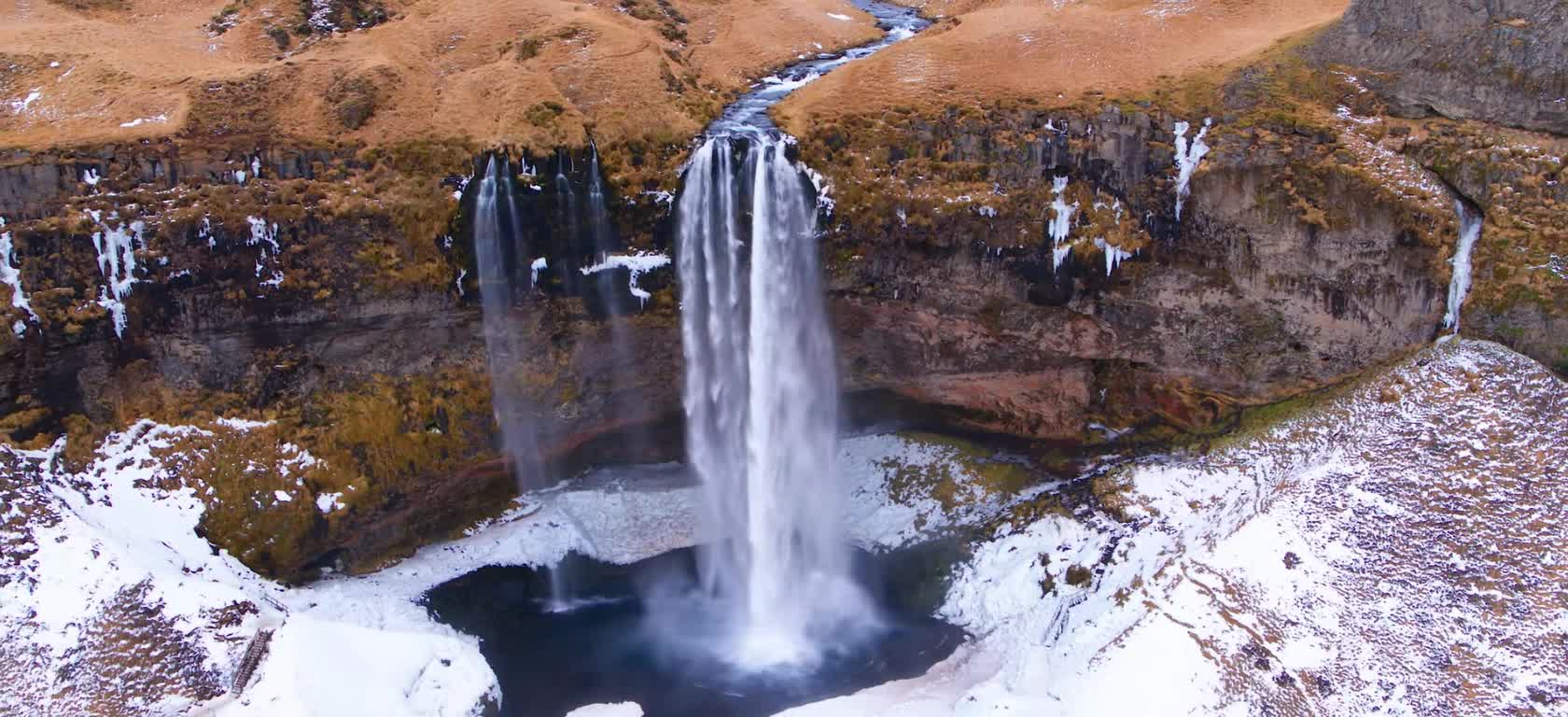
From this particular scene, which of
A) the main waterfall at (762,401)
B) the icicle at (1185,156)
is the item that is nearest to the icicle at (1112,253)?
the icicle at (1185,156)

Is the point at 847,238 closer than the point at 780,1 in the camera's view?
Yes

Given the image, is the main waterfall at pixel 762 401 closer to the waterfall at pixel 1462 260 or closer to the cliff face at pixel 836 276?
the cliff face at pixel 836 276

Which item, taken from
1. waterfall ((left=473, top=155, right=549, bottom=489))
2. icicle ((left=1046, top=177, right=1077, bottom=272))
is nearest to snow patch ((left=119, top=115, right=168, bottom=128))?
waterfall ((left=473, top=155, right=549, bottom=489))

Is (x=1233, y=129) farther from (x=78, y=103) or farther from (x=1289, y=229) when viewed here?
(x=78, y=103)

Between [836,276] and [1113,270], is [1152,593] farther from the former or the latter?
[836,276]

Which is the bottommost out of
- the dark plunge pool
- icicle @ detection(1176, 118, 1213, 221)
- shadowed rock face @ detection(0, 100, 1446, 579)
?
the dark plunge pool

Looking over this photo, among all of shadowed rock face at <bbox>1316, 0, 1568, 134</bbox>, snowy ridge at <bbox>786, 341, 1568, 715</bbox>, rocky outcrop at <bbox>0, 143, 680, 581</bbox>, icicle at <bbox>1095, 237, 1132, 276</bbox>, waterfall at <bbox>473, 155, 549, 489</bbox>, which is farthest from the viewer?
icicle at <bbox>1095, 237, 1132, 276</bbox>

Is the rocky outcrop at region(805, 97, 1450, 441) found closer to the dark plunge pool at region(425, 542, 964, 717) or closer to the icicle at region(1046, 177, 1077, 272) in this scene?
the icicle at region(1046, 177, 1077, 272)

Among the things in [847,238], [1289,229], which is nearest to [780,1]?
[847,238]
